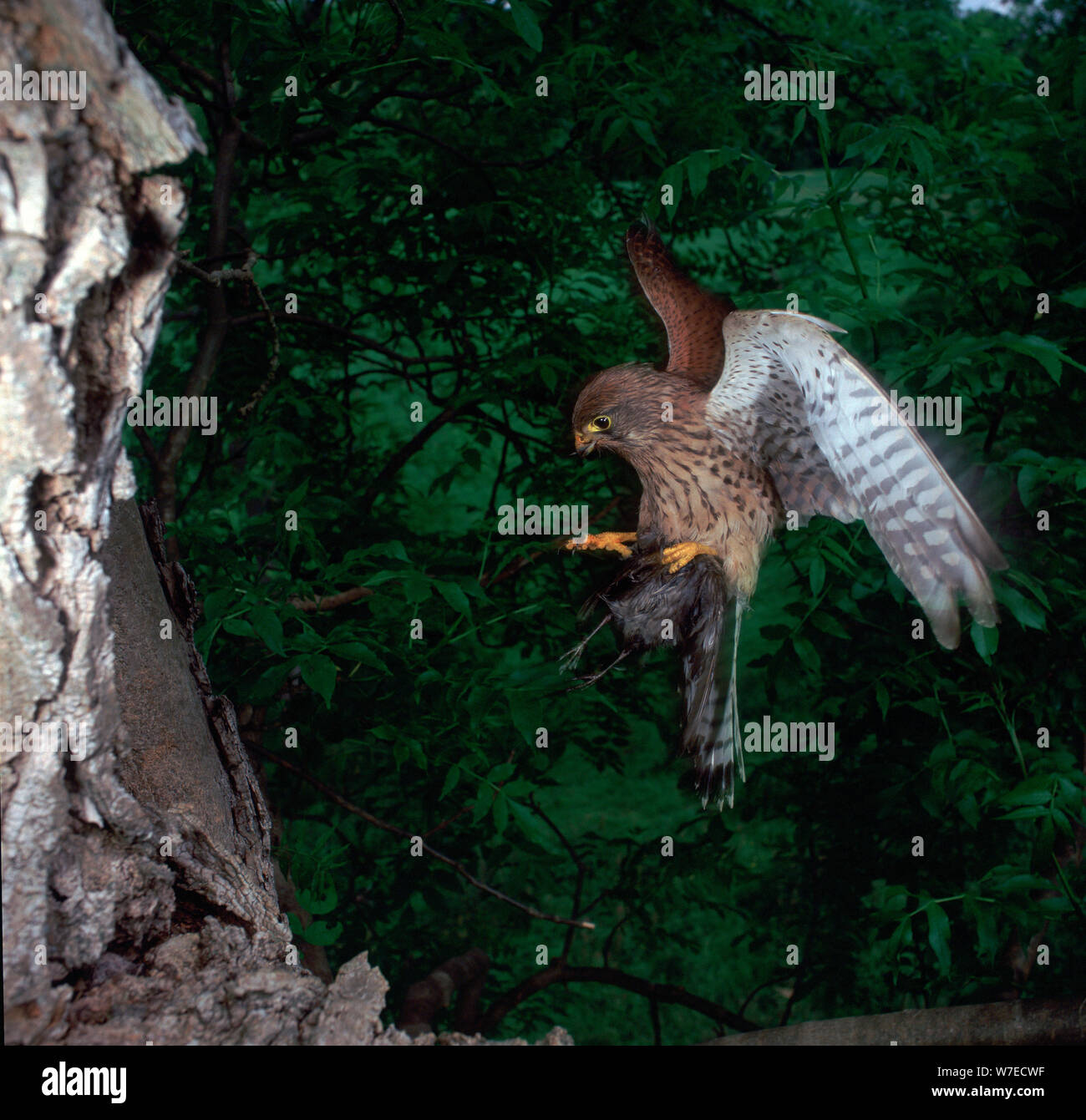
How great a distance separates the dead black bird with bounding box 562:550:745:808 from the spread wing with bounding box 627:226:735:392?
0.33 meters

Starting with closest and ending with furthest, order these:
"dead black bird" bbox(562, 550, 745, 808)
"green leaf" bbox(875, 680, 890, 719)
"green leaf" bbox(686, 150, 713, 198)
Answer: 1. "dead black bird" bbox(562, 550, 745, 808)
2. "green leaf" bbox(686, 150, 713, 198)
3. "green leaf" bbox(875, 680, 890, 719)

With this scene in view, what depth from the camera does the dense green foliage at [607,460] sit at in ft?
5.68

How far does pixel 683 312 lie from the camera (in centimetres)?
163

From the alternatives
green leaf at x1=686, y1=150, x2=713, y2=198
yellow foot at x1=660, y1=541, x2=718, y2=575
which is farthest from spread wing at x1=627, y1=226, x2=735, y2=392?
yellow foot at x1=660, y1=541, x2=718, y2=575

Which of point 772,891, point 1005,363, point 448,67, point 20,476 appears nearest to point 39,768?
point 20,476

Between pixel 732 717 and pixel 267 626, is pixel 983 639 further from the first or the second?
pixel 267 626

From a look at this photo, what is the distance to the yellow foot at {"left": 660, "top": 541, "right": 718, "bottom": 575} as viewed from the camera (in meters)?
1.46

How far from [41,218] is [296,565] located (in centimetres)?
138

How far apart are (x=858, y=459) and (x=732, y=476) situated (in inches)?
9.1

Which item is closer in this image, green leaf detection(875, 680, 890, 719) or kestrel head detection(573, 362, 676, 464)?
kestrel head detection(573, 362, 676, 464)

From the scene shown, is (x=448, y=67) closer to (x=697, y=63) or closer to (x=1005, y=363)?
(x=697, y=63)

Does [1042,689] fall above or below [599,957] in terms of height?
→ above

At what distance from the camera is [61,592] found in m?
0.77

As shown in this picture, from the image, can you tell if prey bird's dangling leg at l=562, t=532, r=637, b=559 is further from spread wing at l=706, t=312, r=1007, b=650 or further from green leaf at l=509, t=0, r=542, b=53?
green leaf at l=509, t=0, r=542, b=53
